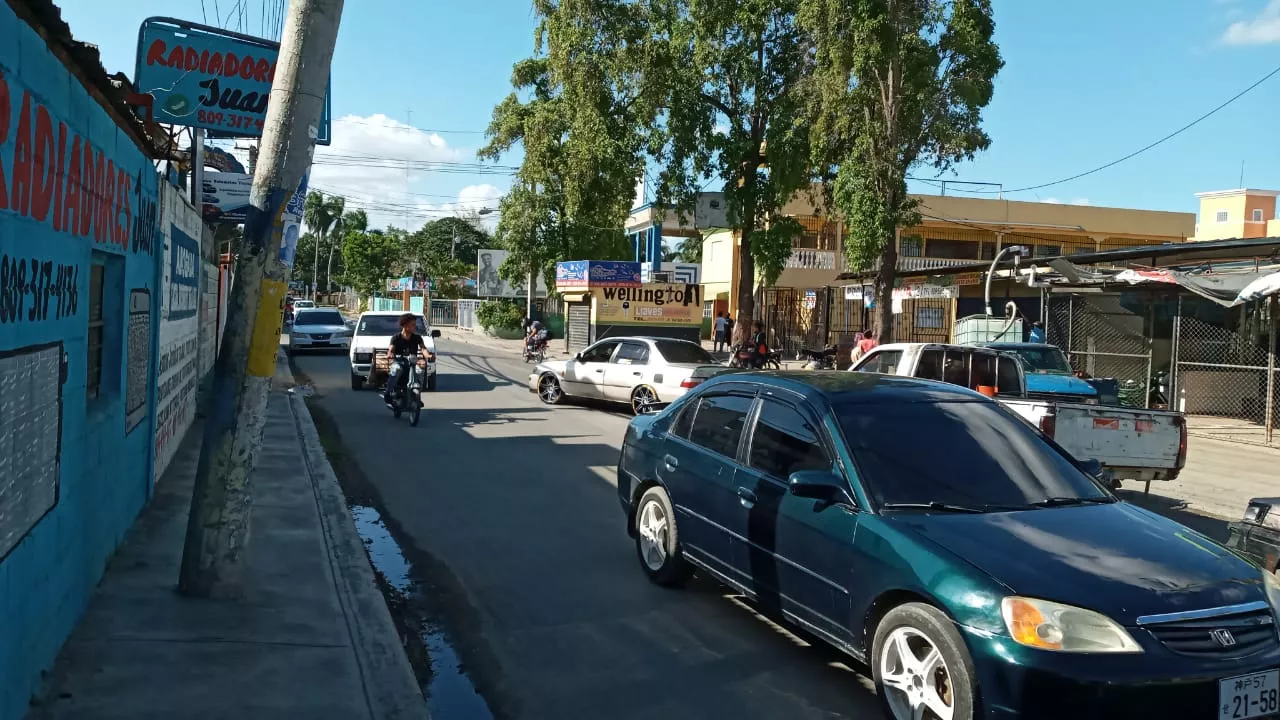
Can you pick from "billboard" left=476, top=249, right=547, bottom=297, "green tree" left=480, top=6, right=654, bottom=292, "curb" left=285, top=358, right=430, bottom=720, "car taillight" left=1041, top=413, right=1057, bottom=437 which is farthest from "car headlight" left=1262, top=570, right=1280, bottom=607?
"billboard" left=476, top=249, right=547, bottom=297

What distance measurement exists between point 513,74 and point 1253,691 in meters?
37.6

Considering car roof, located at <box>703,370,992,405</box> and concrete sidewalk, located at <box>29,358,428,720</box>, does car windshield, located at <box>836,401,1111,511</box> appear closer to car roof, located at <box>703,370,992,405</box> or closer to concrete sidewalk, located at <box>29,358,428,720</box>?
car roof, located at <box>703,370,992,405</box>

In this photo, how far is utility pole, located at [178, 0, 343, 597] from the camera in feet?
19.1

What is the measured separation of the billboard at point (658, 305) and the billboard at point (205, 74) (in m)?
17.7

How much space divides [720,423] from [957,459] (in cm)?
162

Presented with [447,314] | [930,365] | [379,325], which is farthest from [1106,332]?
[447,314]

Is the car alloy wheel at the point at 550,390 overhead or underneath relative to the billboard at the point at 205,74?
underneath

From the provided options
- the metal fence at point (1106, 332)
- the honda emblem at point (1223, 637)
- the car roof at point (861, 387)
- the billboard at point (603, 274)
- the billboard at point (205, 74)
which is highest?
the billboard at point (205, 74)

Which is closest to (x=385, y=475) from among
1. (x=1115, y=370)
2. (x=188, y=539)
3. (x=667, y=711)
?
(x=188, y=539)

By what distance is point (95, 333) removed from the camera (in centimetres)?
645

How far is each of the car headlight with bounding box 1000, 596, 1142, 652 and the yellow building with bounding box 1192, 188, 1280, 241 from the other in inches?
2128

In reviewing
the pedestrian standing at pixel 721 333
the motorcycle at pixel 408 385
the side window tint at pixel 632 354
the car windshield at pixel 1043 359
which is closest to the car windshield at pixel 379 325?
the side window tint at pixel 632 354

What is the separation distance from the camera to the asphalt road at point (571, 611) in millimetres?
4945

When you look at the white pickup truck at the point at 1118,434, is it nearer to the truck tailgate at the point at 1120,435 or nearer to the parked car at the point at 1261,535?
the truck tailgate at the point at 1120,435
